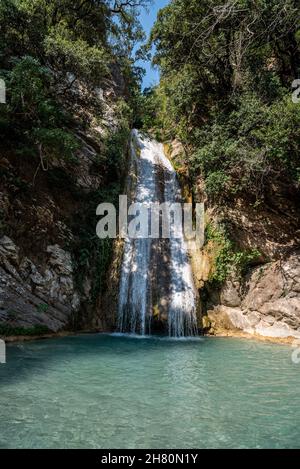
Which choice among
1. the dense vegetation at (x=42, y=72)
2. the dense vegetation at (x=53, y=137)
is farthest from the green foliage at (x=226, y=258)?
the dense vegetation at (x=42, y=72)

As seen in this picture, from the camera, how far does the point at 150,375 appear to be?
24.1 feet

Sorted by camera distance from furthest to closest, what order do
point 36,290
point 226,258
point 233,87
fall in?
point 233,87, point 226,258, point 36,290

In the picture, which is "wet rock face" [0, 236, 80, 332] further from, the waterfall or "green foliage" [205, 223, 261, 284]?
"green foliage" [205, 223, 261, 284]

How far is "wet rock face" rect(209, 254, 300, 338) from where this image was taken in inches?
444

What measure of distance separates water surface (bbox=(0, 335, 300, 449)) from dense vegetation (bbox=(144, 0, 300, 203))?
19.9 ft

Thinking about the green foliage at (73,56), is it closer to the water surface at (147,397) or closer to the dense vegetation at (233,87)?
the dense vegetation at (233,87)

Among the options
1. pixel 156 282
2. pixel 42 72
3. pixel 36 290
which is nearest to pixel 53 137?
pixel 42 72

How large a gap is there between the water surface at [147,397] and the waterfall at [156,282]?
7.54 ft

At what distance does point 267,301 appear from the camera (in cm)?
1177

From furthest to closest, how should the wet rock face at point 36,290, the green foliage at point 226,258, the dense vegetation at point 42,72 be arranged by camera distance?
the green foliage at point 226,258, the dense vegetation at point 42,72, the wet rock face at point 36,290

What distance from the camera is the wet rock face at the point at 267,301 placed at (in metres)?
A: 11.3

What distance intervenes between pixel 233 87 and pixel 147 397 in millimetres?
12229

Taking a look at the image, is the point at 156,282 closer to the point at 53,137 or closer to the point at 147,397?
the point at 53,137
